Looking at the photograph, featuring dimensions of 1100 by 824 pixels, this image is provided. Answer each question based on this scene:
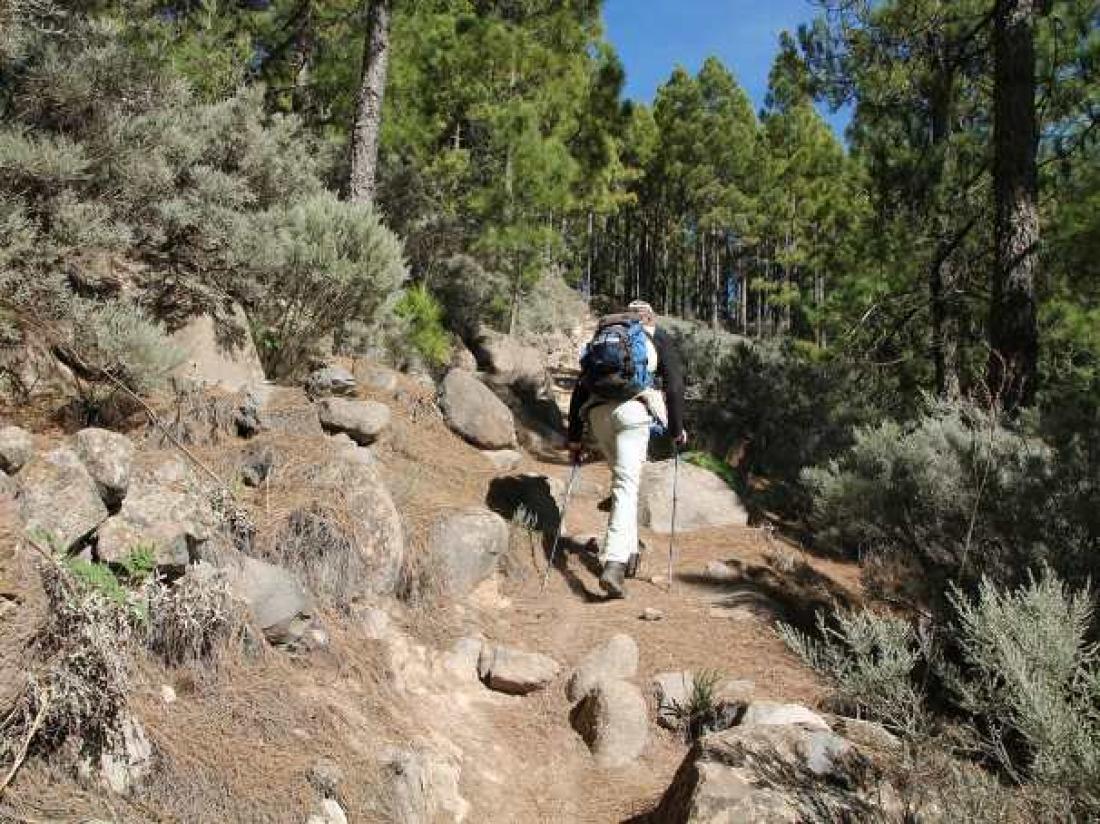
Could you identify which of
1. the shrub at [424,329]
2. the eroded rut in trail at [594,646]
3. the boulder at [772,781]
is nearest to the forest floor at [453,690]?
the eroded rut in trail at [594,646]

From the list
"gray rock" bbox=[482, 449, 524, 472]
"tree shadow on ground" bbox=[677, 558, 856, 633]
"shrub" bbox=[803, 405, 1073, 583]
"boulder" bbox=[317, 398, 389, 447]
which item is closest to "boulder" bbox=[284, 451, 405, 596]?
"boulder" bbox=[317, 398, 389, 447]

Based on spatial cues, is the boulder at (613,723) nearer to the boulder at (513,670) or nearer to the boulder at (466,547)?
the boulder at (513,670)

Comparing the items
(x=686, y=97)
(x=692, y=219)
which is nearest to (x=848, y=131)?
(x=686, y=97)

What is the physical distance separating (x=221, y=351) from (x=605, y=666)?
142 inches

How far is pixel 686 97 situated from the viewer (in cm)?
3131

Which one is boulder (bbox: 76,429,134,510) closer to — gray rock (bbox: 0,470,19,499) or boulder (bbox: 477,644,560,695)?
gray rock (bbox: 0,470,19,499)

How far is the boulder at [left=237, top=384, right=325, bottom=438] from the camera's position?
5.07 m

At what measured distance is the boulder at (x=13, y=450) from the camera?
3418mm

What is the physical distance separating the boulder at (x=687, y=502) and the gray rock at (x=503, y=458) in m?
1.18

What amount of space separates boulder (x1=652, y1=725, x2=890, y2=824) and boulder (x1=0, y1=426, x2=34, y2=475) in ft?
9.75

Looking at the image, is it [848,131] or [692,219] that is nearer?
[848,131]

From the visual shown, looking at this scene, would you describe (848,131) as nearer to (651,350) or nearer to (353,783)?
(651,350)

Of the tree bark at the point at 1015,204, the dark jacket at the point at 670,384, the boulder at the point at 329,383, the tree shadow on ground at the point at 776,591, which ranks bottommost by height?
the tree shadow on ground at the point at 776,591

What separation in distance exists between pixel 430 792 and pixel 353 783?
358 mm
